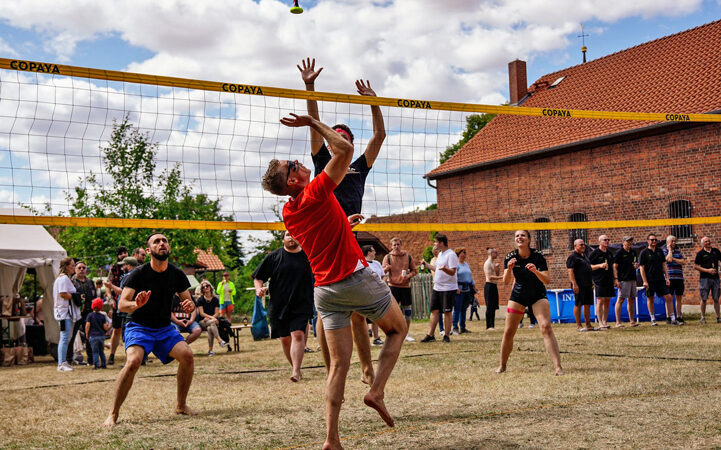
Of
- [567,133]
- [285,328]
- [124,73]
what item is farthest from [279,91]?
[567,133]

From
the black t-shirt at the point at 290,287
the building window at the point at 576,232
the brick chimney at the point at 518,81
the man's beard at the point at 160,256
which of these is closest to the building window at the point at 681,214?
the building window at the point at 576,232

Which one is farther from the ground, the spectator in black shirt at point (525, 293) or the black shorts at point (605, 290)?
the spectator in black shirt at point (525, 293)

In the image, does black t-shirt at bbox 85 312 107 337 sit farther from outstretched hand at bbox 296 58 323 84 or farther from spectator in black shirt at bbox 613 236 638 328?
spectator in black shirt at bbox 613 236 638 328

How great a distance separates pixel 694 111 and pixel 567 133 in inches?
175

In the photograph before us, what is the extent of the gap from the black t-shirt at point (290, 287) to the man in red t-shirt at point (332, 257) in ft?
12.4

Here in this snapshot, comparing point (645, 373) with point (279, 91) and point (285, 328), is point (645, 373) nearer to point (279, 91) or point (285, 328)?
point (285, 328)

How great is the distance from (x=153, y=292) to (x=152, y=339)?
41 centimetres

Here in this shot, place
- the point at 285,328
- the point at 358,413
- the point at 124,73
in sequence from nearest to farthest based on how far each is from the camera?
the point at 358,413 → the point at 124,73 → the point at 285,328

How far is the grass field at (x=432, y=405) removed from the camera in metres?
4.71

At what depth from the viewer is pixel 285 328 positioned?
8.47 metres

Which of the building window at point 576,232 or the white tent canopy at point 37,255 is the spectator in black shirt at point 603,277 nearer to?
the building window at point 576,232

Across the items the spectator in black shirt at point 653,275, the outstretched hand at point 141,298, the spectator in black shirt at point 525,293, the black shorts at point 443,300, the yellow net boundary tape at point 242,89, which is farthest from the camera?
the spectator in black shirt at point 653,275

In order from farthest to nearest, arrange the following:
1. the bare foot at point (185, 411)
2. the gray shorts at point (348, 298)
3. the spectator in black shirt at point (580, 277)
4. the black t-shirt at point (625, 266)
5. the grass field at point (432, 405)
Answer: the black t-shirt at point (625, 266) < the spectator in black shirt at point (580, 277) < the bare foot at point (185, 411) < the grass field at point (432, 405) < the gray shorts at point (348, 298)

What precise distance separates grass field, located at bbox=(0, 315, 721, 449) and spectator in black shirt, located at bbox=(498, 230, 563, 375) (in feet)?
1.29
